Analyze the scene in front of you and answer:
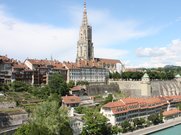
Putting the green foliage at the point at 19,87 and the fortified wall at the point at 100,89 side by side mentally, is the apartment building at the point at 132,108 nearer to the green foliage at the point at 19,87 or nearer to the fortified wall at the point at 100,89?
the fortified wall at the point at 100,89

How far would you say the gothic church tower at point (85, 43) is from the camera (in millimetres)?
79938

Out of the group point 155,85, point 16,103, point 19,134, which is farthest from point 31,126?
point 155,85

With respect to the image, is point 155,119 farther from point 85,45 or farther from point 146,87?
point 85,45

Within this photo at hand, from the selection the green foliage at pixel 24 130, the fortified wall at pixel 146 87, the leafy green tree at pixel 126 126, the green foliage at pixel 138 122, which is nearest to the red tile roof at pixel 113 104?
the green foliage at pixel 138 122

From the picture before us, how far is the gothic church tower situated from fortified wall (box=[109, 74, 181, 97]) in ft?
36.1

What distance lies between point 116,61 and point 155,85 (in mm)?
19672

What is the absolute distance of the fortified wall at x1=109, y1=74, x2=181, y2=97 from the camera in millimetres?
67750

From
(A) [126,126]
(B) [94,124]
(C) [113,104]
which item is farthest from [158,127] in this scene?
(B) [94,124]

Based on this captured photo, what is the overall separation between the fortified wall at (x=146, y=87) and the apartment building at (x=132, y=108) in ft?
22.1

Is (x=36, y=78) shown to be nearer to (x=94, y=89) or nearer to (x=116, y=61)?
(x=94, y=89)

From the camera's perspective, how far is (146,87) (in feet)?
221

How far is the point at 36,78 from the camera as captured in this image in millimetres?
60469

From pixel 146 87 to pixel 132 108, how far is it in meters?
19.8

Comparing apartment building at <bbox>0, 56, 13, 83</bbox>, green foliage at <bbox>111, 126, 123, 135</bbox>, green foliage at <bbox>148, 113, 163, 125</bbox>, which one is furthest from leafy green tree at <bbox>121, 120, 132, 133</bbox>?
apartment building at <bbox>0, 56, 13, 83</bbox>
